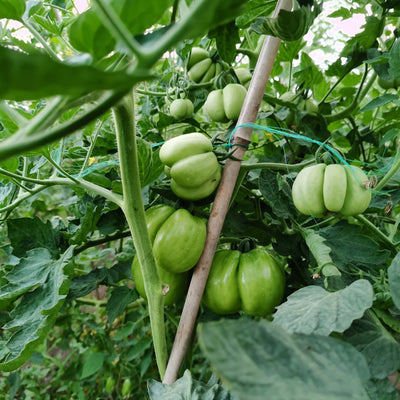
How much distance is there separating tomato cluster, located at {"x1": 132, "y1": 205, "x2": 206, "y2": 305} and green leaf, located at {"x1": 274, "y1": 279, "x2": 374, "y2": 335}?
0.22 m

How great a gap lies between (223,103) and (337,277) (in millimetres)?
480

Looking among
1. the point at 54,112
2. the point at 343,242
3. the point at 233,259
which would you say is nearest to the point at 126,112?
the point at 54,112

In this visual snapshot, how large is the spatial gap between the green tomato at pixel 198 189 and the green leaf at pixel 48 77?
1.44 ft

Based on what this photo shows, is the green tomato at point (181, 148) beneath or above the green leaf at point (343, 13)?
beneath

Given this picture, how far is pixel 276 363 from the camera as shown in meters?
0.27

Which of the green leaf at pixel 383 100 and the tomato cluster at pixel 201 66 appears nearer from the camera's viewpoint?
the green leaf at pixel 383 100

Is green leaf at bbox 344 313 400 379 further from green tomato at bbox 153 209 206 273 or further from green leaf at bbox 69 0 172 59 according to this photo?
green leaf at bbox 69 0 172 59

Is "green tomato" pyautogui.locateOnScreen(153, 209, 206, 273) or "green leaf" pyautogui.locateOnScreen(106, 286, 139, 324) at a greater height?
"green tomato" pyautogui.locateOnScreen(153, 209, 206, 273)

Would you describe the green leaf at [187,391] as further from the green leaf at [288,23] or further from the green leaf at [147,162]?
the green leaf at [288,23]

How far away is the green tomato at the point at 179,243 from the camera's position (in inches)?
24.0

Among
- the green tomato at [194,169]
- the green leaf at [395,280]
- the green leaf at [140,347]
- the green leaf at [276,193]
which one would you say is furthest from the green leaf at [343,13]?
the green leaf at [140,347]

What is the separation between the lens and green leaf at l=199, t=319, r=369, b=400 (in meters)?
0.25

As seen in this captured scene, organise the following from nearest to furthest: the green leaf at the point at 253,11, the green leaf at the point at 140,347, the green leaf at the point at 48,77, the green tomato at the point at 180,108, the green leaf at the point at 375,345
→ the green leaf at the point at 48,77 < the green leaf at the point at 375,345 < the green leaf at the point at 253,11 < the green tomato at the point at 180,108 < the green leaf at the point at 140,347

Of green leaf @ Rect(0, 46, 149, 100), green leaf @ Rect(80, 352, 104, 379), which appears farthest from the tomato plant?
green leaf @ Rect(80, 352, 104, 379)
